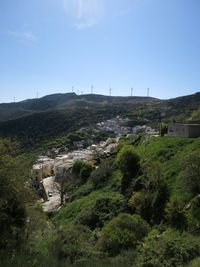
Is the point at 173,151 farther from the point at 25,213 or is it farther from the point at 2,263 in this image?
the point at 2,263

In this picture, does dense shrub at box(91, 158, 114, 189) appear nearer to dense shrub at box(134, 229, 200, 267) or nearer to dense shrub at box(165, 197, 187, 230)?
dense shrub at box(165, 197, 187, 230)

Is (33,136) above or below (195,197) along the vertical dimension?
below

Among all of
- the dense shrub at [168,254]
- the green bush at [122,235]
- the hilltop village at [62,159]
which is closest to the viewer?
the dense shrub at [168,254]

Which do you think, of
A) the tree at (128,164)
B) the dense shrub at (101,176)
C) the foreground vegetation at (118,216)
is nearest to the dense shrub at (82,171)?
the foreground vegetation at (118,216)

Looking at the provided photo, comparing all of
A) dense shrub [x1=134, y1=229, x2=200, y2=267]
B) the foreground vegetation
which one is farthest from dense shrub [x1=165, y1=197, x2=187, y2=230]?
dense shrub [x1=134, y1=229, x2=200, y2=267]

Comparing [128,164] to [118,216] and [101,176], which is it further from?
[118,216]

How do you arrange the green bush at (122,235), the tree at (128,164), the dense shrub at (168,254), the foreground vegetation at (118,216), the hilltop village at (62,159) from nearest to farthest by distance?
the dense shrub at (168,254)
the foreground vegetation at (118,216)
the green bush at (122,235)
the tree at (128,164)
the hilltop village at (62,159)

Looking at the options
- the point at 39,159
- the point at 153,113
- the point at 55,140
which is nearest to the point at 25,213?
the point at 39,159

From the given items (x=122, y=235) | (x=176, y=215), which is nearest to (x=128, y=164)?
(x=176, y=215)

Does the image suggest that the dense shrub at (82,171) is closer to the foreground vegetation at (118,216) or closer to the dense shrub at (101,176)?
the foreground vegetation at (118,216)
